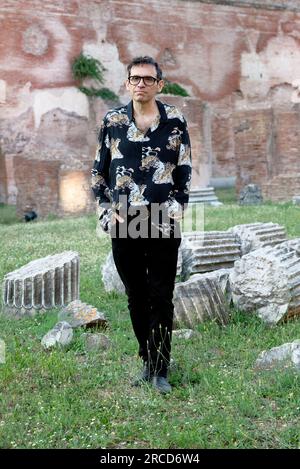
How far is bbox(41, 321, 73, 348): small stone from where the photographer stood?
3920 mm

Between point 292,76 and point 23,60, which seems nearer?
point 23,60

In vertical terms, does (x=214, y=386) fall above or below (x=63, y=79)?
below

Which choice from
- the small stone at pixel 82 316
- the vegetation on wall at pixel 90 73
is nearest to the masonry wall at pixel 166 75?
the vegetation on wall at pixel 90 73

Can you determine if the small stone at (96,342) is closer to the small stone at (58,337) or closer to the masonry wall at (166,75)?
the small stone at (58,337)

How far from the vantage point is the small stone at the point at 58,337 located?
392cm

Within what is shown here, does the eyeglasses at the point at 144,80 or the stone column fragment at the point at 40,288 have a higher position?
the eyeglasses at the point at 144,80

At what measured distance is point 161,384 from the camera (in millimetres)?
3131

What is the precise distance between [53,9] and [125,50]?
3038 millimetres

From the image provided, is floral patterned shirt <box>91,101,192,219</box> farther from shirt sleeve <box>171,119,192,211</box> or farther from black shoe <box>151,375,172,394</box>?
black shoe <box>151,375,172,394</box>

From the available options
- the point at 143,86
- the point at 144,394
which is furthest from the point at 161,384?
the point at 143,86

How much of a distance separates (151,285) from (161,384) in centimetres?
52
